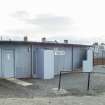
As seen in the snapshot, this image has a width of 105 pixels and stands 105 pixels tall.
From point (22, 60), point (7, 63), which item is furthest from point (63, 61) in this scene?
point (7, 63)

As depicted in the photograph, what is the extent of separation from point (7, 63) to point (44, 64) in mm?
3005

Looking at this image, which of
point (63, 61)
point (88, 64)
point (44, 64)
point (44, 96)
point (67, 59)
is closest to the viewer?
point (44, 96)

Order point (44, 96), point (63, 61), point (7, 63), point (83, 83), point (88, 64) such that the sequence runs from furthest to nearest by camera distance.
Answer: point (88, 64) → point (63, 61) → point (7, 63) → point (83, 83) → point (44, 96)

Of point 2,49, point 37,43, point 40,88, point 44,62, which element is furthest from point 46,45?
→ point 40,88

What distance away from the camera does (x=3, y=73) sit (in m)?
19.2

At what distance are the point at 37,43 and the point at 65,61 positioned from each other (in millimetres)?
5000

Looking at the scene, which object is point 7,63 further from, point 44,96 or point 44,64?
point 44,96

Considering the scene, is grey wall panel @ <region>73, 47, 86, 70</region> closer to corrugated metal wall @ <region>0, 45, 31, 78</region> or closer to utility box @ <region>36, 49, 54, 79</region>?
utility box @ <region>36, 49, 54, 79</region>

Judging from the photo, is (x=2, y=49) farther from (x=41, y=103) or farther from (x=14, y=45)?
(x=41, y=103)

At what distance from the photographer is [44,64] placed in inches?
803

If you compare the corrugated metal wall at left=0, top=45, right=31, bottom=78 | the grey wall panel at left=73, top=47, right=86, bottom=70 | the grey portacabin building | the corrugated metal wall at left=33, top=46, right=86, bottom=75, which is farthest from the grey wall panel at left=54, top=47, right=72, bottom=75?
the corrugated metal wall at left=0, top=45, right=31, bottom=78

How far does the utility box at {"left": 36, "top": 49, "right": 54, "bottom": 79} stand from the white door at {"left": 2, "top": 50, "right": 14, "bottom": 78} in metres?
2.30

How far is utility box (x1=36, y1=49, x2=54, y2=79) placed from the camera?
20.4 metres

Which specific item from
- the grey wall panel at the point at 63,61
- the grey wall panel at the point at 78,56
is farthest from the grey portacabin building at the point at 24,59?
the grey wall panel at the point at 78,56
